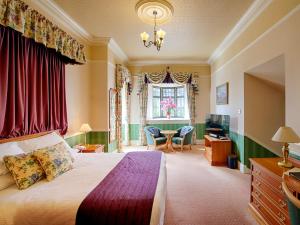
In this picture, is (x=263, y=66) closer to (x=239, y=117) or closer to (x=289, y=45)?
(x=289, y=45)

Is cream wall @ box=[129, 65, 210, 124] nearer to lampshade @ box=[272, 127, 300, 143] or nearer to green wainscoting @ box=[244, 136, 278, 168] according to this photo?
green wainscoting @ box=[244, 136, 278, 168]

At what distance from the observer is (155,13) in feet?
10.9

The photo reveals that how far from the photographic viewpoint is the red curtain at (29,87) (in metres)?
2.28

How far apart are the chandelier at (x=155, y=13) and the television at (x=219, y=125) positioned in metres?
2.75

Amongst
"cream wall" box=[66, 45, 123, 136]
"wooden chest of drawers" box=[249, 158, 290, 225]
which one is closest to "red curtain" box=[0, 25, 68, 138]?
"cream wall" box=[66, 45, 123, 136]

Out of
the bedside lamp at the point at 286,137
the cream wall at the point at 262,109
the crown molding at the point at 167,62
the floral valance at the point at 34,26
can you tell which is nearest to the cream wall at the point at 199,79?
the crown molding at the point at 167,62

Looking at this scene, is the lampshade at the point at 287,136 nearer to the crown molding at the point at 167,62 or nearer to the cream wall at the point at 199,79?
the cream wall at the point at 199,79

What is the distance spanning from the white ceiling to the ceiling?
3.35 feet

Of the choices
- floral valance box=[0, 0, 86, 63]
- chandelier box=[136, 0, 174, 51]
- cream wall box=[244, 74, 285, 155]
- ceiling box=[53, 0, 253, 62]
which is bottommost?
cream wall box=[244, 74, 285, 155]

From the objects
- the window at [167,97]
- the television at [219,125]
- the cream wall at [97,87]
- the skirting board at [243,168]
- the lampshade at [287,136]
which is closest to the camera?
the lampshade at [287,136]

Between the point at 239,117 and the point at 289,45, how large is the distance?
203 centimetres

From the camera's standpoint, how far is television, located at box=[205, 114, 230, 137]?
494cm

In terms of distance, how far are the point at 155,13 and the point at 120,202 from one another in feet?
9.98

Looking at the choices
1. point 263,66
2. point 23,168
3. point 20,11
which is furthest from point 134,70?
point 23,168
